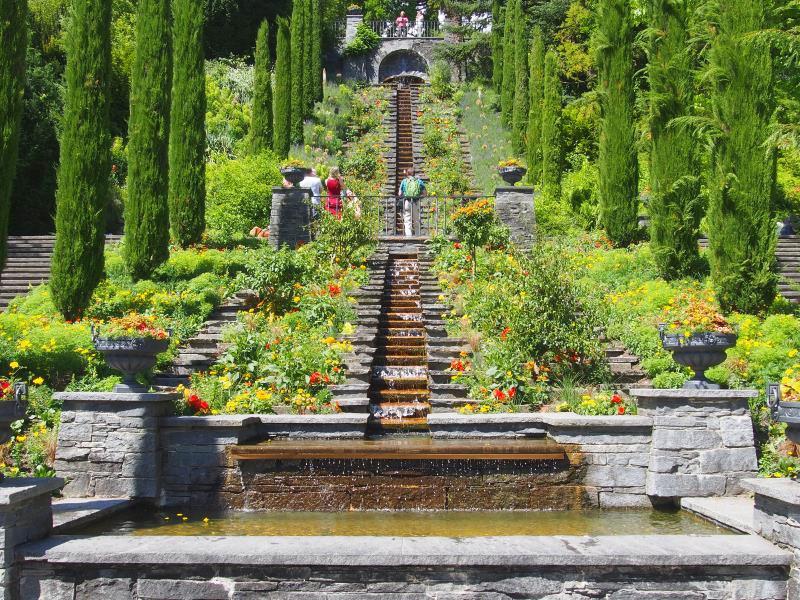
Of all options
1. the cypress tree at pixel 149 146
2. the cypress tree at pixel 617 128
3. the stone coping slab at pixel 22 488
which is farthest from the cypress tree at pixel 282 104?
the stone coping slab at pixel 22 488

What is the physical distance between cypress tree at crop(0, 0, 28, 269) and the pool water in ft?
17.1

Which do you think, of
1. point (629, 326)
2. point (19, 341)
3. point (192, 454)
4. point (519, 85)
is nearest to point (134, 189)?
point (19, 341)

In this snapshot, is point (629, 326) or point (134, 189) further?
point (134, 189)

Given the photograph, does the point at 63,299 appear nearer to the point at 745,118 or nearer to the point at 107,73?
the point at 107,73

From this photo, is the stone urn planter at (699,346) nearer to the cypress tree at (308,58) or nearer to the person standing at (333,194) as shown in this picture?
the person standing at (333,194)

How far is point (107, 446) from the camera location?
8023mm

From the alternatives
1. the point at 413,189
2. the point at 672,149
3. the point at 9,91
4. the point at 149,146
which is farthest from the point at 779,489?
the point at 413,189

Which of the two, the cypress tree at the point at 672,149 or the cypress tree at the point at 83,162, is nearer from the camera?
the cypress tree at the point at 83,162

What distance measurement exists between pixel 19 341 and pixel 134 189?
5.37m

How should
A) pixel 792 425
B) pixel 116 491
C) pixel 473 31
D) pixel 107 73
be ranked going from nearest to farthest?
1. pixel 792 425
2. pixel 116 491
3. pixel 107 73
4. pixel 473 31

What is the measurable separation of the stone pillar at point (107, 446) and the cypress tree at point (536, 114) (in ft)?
61.4

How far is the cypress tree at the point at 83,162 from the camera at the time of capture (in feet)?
41.5

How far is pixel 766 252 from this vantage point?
11.6 metres

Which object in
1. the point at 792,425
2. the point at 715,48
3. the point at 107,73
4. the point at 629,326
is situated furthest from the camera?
the point at 107,73
